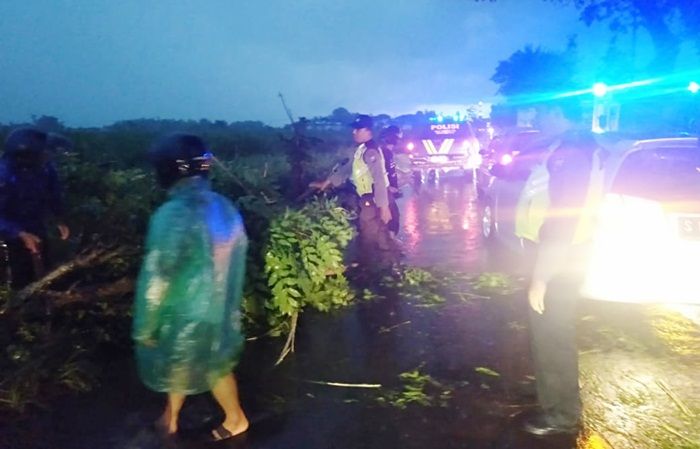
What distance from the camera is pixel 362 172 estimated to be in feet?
24.2

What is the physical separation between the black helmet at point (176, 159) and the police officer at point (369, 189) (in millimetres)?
3501

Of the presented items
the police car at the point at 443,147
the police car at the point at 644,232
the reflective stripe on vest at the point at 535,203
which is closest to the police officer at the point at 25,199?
the reflective stripe on vest at the point at 535,203

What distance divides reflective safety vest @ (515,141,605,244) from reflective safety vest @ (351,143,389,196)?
2.84 meters

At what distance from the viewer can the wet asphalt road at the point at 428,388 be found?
13.7 feet

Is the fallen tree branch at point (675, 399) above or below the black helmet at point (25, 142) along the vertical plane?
below

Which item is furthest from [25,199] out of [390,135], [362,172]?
[390,135]

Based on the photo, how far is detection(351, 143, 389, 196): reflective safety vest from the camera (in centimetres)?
731

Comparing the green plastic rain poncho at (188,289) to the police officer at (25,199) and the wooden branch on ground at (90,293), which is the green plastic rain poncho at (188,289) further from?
the police officer at (25,199)

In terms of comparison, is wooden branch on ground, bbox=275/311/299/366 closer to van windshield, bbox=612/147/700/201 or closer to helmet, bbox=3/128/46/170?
helmet, bbox=3/128/46/170

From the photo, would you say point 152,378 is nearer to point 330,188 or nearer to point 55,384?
point 55,384

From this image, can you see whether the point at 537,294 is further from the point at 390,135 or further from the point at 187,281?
the point at 390,135

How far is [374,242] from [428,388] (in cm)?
285

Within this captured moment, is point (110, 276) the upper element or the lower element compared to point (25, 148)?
lower

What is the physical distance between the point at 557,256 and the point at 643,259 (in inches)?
68.5
